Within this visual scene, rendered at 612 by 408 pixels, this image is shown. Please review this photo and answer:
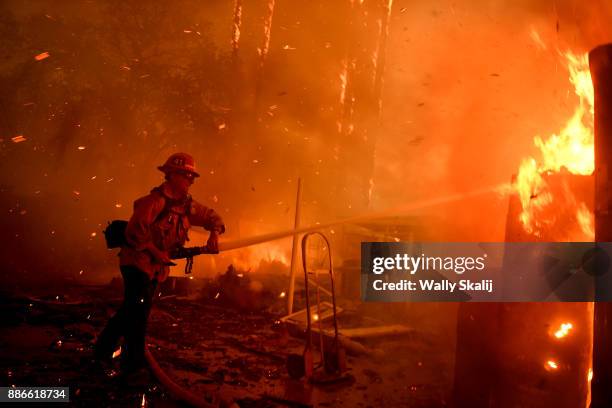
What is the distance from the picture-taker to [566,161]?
5.61 m

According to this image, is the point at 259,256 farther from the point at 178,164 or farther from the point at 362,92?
the point at 362,92

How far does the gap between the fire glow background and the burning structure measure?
0.09m

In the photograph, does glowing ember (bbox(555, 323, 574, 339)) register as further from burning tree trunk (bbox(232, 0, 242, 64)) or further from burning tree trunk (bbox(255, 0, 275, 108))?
burning tree trunk (bbox(255, 0, 275, 108))

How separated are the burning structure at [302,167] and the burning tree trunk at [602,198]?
3 cm

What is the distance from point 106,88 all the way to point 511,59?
17.1 meters

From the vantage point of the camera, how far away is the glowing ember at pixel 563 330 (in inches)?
162

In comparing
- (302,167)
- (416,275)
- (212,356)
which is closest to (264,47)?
(302,167)

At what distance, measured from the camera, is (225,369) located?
4.98 m

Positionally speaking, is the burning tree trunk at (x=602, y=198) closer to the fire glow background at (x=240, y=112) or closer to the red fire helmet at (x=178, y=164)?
the red fire helmet at (x=178, y=164)

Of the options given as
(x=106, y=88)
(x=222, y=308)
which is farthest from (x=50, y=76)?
(x=222, y=308)

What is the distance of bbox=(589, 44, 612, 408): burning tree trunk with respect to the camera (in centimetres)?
341

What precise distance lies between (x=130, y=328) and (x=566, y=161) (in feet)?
21.8

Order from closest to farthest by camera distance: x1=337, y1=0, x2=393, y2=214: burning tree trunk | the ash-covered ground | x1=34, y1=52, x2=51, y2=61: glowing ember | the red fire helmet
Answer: the ash-covered ground < the red fire helmet < x1=34, y1=52, x2=51, y2=61: glowing ember < x1=337, y1=0, x2=393, y2=214: burning tree trunk

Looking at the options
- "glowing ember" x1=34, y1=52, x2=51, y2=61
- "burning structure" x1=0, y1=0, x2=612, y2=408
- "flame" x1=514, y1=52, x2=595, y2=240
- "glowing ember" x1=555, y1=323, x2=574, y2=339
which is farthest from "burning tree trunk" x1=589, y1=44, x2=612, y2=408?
"glowing ember" x1=34, y1=52, x2=51, y2=61
